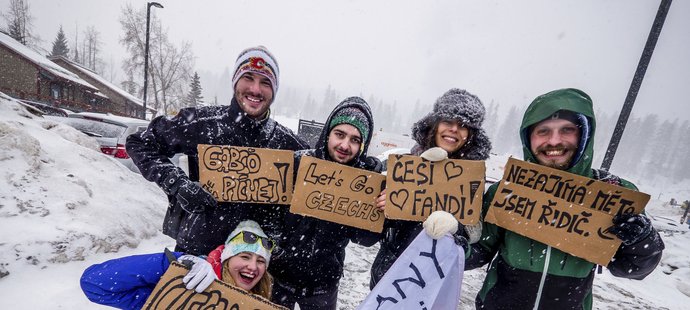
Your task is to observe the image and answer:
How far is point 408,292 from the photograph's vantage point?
157cm

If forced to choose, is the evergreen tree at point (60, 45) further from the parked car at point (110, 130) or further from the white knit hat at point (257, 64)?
the white knit hat at point (257, 64)

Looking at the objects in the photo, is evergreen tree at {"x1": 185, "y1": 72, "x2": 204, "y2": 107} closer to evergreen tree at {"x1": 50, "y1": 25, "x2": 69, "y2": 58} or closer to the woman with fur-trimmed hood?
evergreen tree at {"x1": 50, "y1": 25, "x2": 69, "y2": 58}

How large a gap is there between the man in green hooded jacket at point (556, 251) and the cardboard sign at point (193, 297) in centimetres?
137

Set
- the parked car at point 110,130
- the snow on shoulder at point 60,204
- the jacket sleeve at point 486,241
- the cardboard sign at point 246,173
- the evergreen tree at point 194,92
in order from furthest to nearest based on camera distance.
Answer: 1. the evergreen tree at point 194,92
2. the parked car at point 110,130
3. the snow on shoulder at point 60,204
4. the cardboard sign at point 246,173
5. the jacket sleeve at point 486,241

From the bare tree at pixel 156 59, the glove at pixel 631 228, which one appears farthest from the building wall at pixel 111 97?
the glove at pixel 631 228

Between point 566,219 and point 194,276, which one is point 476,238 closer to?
point 566,219

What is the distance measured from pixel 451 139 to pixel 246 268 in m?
1.71

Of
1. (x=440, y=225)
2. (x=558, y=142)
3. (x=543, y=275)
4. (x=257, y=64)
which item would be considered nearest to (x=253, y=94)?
(x=257, y=64)

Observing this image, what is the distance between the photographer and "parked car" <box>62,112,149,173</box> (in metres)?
6.58

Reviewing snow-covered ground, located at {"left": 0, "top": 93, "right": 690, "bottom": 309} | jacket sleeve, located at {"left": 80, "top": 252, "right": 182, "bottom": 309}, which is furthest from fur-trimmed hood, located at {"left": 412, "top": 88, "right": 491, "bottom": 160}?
snow-covered ground, located at {"left": 0, "top": 93, "right": 690, "bottom": 309}

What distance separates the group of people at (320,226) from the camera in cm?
183

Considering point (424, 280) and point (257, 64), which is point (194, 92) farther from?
point (424, 280)

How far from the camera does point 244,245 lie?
2.05 metres

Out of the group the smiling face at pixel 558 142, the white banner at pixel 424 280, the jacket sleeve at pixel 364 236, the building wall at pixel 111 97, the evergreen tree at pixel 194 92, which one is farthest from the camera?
A: the evergreen tree at pixel 194 92
